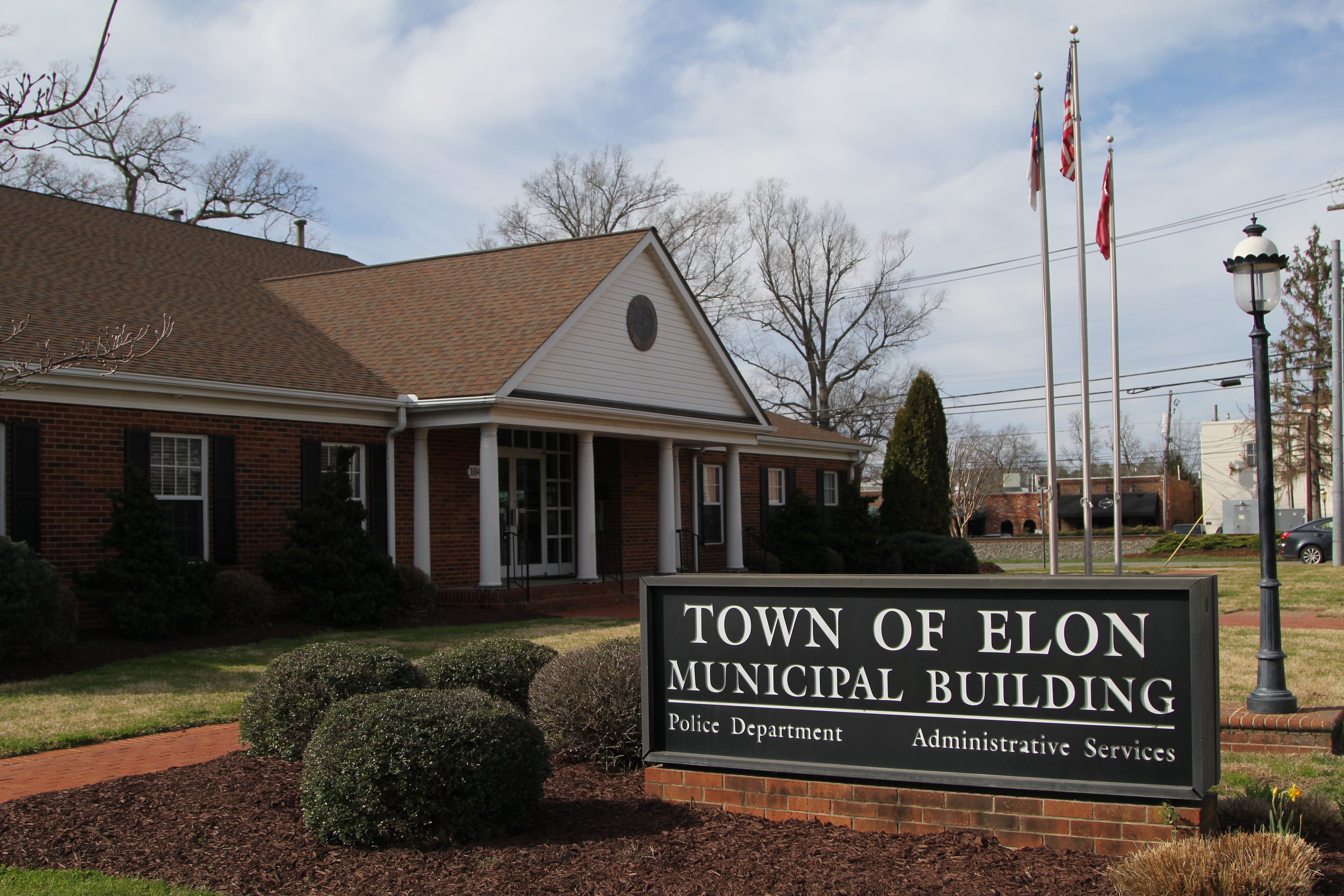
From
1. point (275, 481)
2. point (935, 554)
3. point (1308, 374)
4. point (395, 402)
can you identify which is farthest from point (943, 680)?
point (1308, 374)

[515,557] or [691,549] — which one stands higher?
[515,557]

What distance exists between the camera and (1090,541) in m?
16.3

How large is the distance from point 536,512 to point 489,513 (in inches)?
121

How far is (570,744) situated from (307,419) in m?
10.2

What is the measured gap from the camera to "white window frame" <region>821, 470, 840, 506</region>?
1096 inches

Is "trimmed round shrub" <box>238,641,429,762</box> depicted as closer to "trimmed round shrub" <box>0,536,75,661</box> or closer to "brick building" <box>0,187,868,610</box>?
"trimmed round shrub" <box>0,536,75,661</box>

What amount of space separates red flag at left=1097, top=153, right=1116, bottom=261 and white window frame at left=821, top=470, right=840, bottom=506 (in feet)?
35.6

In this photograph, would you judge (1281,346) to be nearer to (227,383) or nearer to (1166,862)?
(227,383)

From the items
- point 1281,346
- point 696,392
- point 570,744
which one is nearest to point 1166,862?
point 570,744

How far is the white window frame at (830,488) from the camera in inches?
1096

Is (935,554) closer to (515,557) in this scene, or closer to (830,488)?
(830,488)

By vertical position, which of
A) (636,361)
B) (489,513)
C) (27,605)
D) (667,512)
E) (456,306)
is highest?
(456,306)

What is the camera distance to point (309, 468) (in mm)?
15406

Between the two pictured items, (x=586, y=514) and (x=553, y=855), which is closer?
(x=553, y=855)
